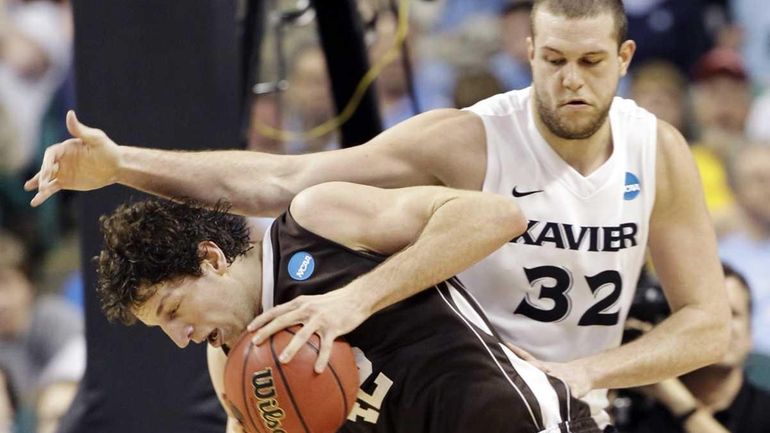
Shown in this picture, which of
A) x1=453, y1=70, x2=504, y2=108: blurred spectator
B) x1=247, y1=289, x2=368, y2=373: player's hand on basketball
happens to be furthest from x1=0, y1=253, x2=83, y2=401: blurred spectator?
x1=247, y1=289, x2=368, y2=373: player's hand on basketball

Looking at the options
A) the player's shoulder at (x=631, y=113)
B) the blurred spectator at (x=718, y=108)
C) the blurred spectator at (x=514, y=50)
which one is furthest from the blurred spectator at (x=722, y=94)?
the player's shoulder at (x=631, y=113)

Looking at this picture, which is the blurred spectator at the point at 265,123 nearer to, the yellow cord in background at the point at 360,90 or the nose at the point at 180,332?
the yellow cord in background at the point at 360,90

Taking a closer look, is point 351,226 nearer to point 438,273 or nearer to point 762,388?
point 438,273

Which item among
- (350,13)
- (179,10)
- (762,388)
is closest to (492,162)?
(179,10)

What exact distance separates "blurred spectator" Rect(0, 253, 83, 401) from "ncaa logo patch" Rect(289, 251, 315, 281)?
10.6 ft

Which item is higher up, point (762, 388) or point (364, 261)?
point (364, 261)

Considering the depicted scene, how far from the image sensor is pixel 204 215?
137 inches

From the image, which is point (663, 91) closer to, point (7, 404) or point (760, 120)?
point (760, 120)

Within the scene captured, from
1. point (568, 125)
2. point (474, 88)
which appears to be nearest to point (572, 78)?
point (568, 125)

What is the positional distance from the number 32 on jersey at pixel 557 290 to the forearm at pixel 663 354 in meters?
0.16

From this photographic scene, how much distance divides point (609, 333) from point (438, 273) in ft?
2.93

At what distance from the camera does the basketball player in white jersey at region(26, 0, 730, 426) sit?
3697mm

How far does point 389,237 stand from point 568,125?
72 cm

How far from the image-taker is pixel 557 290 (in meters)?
3.82
